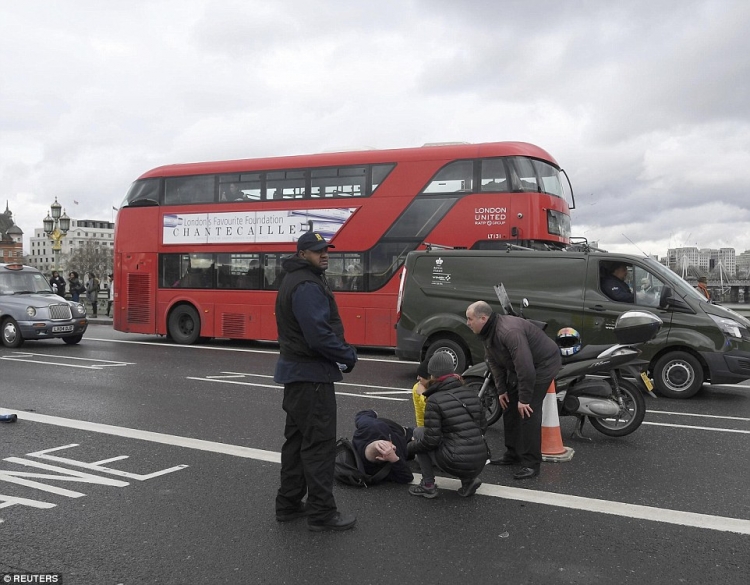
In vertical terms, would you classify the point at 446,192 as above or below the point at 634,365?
above

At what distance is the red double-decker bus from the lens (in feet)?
43.3

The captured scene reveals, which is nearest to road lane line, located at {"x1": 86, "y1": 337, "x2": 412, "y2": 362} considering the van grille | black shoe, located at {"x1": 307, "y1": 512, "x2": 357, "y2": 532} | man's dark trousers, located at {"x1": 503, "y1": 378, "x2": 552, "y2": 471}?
the van grille

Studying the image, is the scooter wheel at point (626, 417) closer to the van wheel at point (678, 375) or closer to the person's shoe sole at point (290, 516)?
the van wheel at point (678, 375)

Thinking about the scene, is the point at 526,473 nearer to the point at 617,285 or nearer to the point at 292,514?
the point at 292,514

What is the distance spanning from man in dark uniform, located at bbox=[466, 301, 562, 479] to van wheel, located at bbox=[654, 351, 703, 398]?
14.9 feet

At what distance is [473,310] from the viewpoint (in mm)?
5504

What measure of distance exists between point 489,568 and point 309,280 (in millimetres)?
1935

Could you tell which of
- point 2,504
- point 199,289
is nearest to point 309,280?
point 2,504

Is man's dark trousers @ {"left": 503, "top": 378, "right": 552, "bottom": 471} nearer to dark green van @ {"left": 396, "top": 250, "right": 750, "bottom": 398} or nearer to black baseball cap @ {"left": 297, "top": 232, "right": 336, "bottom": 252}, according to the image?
black baseball cap @ {"left": 297, "top": 232, "right": 336, "bottom": 252}

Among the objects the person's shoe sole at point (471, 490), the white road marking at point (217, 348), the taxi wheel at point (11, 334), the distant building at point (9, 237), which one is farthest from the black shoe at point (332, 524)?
the distant building at point (9, 237)

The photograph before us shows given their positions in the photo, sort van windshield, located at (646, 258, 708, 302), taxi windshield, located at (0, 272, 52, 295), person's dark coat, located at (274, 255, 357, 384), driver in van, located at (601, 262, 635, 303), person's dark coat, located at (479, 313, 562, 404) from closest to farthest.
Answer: person's dark coat, located at (274, 255, 357, 384) < person's dark coat, located at (479, 313, 562, 404) < van windshield, located at (646, 258, 708, 302) < driver in van, located at (601, 262, 635, 303) < taxi windshield, located at (0, 272, 52, 295)

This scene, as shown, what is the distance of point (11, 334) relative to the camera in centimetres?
1556

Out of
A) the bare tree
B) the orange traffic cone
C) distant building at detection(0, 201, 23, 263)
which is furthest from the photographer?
the bare tree

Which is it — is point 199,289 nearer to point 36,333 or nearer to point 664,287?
point 36,333
